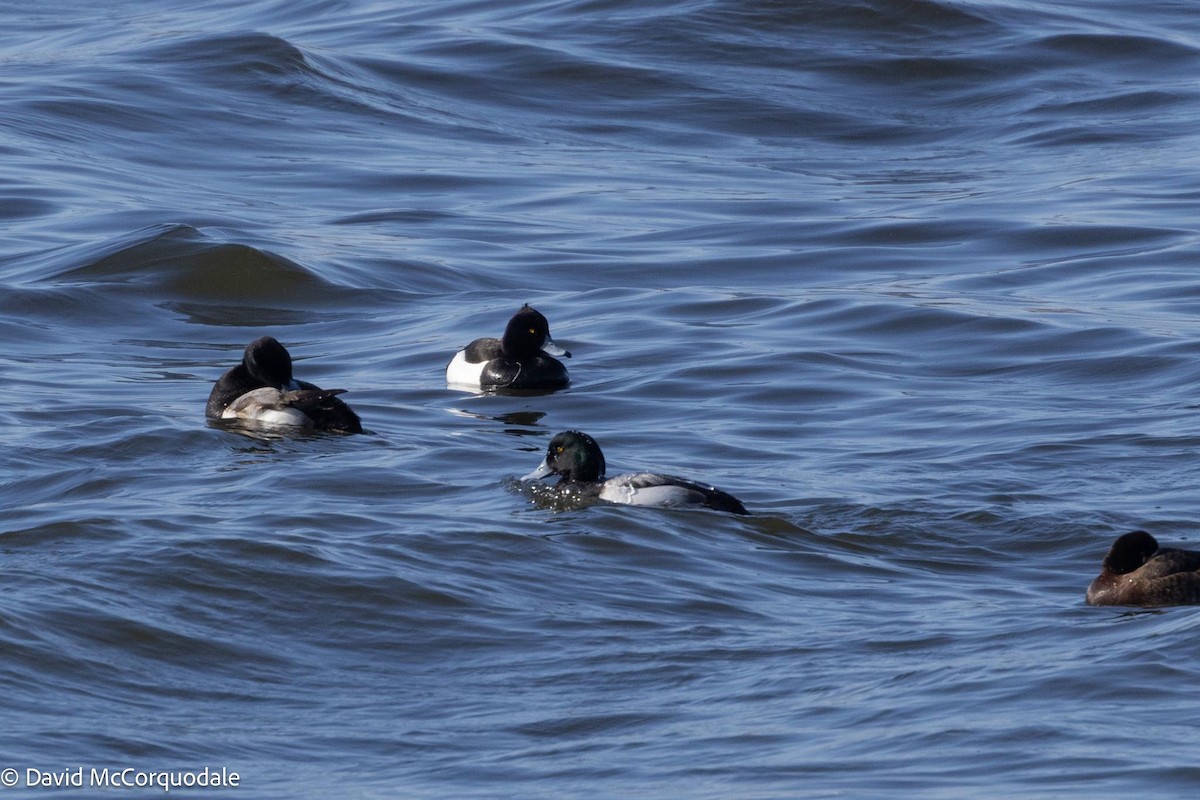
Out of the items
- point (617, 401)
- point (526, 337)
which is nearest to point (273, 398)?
point (617, 401)

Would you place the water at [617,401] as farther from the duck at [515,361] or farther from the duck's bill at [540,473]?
the duck at [515,361]

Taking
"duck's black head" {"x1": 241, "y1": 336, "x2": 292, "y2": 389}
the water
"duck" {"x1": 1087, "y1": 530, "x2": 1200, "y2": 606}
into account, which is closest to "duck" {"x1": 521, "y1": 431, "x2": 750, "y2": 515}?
the water

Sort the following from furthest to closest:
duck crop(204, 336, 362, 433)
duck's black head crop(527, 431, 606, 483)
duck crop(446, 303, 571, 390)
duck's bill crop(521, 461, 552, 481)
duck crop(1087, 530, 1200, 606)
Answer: duck crop(446, 303, 571, 390) → duck crop(204, 336, 362, 433) → duck's bill crop(521, 461, 552, 481) → duck's black head crop(527, 431, 606, 483) → duck crop(1087, 530, 1200, 606)

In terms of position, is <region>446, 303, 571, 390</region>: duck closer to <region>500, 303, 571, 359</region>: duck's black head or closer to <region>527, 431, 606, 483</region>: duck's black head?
<region>500, 303, 571, 359</region>: duck's black head

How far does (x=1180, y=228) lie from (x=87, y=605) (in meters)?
14.3

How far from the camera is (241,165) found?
24172 mm

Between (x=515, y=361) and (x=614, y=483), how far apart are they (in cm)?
425

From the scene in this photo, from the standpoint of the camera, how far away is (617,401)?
14.4 m

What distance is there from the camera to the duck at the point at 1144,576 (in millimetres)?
8695

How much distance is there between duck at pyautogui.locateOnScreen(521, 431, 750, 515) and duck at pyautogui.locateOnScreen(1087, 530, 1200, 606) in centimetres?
217

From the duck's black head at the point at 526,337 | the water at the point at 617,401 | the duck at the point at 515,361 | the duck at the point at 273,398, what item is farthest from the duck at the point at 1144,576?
the duck's black head at the point at 526,337

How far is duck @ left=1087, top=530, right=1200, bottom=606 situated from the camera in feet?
28.5

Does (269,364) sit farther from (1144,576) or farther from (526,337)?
(1144,576)

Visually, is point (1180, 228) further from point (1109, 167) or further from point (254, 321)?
point (254, 321)
